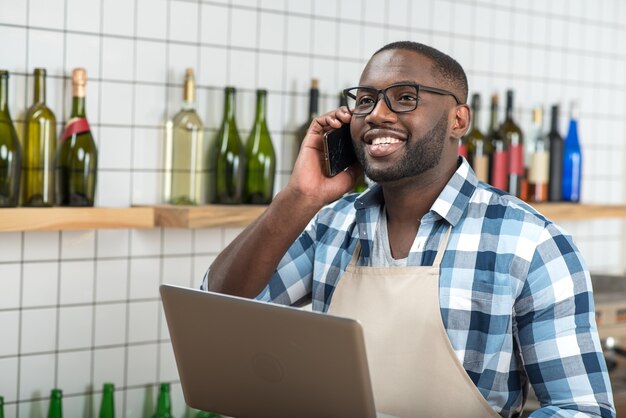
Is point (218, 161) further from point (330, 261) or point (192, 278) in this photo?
point (330, 261)

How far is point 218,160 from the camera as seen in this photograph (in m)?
2.35

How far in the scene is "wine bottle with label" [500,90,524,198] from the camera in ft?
9.07

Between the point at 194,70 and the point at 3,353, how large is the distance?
851 mm

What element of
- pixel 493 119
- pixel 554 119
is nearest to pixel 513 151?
pixel 493 119

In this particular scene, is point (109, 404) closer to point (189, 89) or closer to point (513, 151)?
point (189, 89)

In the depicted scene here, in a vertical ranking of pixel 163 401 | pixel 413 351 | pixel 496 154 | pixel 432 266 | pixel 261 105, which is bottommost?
pixel 163 401

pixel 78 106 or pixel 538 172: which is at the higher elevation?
pixel 78 106

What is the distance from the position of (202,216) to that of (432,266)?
0.82m

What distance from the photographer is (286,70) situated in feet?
8.13

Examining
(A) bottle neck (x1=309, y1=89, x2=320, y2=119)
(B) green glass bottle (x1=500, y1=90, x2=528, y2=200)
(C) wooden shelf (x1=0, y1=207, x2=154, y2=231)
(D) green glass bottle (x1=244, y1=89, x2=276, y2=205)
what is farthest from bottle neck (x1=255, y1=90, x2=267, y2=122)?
(B) green glass bottle (x1=500, y1=90, x2=528, y2=200)

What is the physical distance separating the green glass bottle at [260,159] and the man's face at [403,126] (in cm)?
90

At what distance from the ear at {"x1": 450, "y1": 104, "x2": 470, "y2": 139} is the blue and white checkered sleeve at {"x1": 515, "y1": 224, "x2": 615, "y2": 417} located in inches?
10.3

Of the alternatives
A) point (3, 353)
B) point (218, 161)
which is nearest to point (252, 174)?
point (218, 161)

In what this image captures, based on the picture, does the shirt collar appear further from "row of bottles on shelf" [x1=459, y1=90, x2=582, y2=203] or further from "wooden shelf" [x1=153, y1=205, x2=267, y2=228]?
"row of bottles on shelf" [x1=459, y1=90, x2=582, y2=203]
